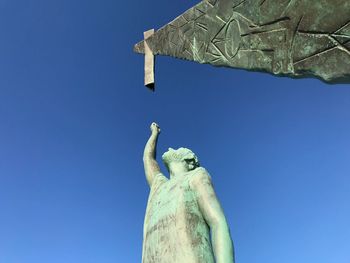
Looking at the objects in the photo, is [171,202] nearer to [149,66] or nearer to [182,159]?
[182,159]

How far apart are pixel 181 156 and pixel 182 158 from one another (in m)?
0.02

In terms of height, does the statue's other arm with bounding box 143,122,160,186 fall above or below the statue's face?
above

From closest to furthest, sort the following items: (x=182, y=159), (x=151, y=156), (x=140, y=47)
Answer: (x=182, y=159)
(x=151, y=156)
(x=140, y=47)

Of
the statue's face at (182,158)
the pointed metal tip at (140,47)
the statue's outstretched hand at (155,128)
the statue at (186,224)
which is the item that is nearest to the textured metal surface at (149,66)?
the pointed metal tip at (140,47)

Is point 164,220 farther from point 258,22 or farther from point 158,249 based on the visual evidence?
point 258,22

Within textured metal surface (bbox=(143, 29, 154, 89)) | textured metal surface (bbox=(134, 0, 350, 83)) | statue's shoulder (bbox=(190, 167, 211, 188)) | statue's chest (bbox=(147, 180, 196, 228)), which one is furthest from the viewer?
textured metal surface (bbox=(143, 29, 154, 89))

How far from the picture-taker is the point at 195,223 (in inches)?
172

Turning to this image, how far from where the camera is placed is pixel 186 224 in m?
4.34

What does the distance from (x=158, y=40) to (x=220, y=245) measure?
260 centimetres

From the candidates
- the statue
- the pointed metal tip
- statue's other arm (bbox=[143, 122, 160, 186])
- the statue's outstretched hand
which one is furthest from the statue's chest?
the pointed metal tip

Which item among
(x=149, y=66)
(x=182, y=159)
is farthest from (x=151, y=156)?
(x=149, y=66)

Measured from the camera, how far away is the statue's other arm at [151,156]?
5762 millimetres

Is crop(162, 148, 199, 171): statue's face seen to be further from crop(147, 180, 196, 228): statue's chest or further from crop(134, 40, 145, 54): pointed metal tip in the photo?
crop(134, 40, 145, 54): pointed metal tip

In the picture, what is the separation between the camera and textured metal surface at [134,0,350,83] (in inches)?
125
